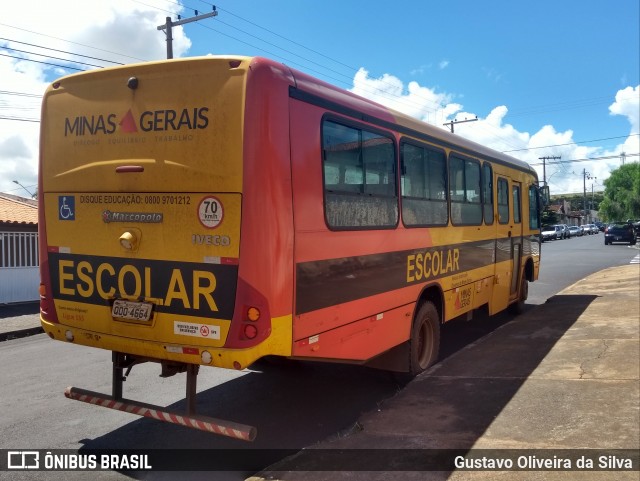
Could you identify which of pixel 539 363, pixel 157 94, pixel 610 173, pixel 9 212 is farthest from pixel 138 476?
pixel 610 173

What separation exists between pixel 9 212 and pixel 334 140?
1464 centimetres

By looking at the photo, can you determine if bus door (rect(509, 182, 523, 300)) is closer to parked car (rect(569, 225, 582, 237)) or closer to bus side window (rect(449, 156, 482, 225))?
bus side window (rect(449, 156, 482, 225))

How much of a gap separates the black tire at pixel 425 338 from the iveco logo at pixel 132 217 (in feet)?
11.4

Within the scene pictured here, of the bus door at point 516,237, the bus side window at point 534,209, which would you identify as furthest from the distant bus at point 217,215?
the bus side window at point 534,209

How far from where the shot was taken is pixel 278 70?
424 centimetres

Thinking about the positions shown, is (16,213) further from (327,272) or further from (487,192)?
(327,272)

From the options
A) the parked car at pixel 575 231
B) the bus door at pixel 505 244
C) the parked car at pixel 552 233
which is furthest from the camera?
the parked car at pixel 575 231

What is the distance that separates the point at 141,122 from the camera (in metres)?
4.47

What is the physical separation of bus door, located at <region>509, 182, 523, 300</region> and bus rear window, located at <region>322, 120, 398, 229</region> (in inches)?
212

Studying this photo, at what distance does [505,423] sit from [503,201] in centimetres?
Result: 579

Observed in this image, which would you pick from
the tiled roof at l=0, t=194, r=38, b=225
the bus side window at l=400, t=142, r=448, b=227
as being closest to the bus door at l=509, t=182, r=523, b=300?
the bus side window at l=400, t=142, r=448, b=227

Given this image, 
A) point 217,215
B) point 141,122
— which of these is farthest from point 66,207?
point 217,215

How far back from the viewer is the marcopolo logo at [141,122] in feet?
13.9

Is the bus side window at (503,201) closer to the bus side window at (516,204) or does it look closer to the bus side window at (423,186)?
the bus side window at (516,204)
